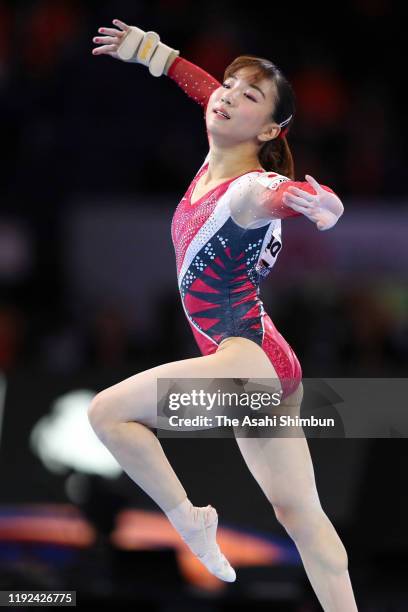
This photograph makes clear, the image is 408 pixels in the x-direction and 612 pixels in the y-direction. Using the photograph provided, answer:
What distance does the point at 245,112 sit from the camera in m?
3.99

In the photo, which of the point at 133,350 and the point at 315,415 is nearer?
the point at 315,415

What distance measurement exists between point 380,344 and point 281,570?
249 centimetres

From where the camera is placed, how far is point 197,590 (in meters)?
5.59

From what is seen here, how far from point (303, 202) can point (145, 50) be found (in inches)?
51.8

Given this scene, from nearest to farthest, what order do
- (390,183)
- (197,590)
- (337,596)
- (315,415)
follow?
1. (337,596)
2. (315,415)
3. (197,590)
4. (390,183)

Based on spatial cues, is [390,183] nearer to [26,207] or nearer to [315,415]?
[26,207]

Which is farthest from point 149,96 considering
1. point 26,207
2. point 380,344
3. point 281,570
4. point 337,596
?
point 337,596

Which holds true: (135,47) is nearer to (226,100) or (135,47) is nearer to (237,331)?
(226,100)

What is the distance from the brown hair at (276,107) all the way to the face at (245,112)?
24 millimetres

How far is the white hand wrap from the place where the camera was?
4.47 metres

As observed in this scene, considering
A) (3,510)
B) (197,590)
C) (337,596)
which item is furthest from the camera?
(3,510)

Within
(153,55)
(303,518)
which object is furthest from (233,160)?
(303,518)

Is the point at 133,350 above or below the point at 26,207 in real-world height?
below

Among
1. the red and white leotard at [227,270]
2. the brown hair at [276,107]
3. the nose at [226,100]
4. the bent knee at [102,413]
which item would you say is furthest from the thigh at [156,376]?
the nose at [226,100]
